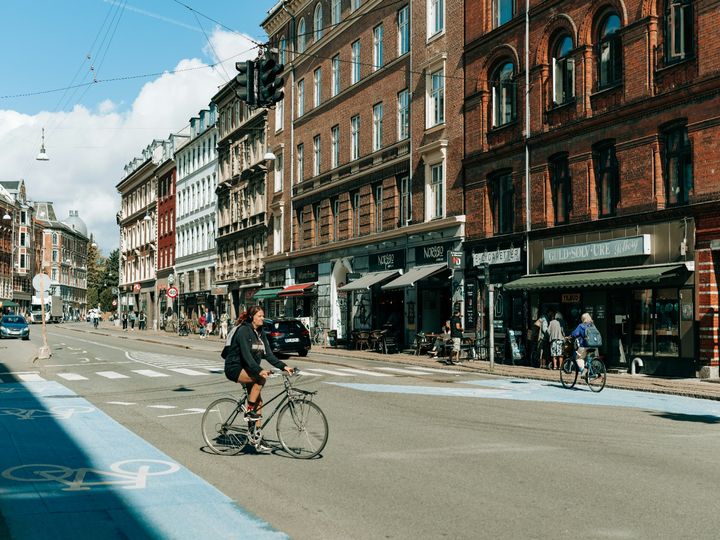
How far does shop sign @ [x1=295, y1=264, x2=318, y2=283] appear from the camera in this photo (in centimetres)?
4700

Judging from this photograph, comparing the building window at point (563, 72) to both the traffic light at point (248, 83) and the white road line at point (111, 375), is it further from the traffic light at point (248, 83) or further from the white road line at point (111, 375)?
the white road line at point (111, 375)

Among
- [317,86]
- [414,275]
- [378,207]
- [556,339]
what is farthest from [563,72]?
[317,86]

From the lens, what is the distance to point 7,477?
29.4ft

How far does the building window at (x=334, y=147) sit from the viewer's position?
45.0 meters

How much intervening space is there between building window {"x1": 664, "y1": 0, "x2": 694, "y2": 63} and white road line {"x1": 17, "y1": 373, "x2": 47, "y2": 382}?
1859cm

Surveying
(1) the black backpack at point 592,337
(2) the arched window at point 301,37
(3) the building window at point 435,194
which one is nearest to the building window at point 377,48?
(3) the building window at point 435,194

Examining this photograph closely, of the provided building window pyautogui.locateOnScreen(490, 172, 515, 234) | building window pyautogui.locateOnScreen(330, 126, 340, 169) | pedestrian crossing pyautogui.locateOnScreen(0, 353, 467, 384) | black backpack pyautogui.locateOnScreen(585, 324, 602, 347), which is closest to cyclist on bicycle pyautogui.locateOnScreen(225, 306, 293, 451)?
black backpack pyautogui.locateOnScreen(585, 324, 602, 347)

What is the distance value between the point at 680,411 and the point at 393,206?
78.8 ft

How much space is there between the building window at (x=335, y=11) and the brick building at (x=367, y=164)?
101 millimetres

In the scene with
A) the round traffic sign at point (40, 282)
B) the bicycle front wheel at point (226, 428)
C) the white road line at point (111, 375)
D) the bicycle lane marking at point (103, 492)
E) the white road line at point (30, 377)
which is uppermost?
the round traffic sign at point (40, 282)

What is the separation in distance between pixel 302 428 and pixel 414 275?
81.7ft

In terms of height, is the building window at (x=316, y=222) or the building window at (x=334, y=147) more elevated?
the building window at (x=334, y=147)

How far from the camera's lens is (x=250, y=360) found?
9844mm

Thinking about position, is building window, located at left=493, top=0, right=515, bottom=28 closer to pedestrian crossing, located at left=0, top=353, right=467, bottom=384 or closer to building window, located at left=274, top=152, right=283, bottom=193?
pedestrian crossing, located at left=0, top=353, right=467, bottom=384
